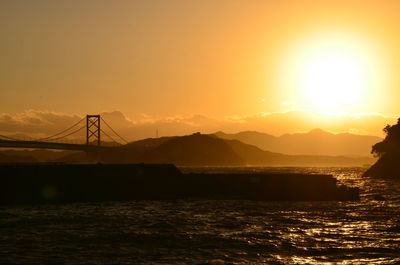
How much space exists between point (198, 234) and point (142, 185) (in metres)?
35.4

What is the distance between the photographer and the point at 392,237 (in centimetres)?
3503

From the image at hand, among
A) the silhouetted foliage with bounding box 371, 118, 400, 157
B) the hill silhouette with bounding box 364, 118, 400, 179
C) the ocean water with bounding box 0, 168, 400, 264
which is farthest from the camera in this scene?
the silhouetted foliage with bounding box 371, 118, 400, 157

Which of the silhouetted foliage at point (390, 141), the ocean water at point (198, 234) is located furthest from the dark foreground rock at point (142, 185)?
the silhouetted foliage at point (390, 141)

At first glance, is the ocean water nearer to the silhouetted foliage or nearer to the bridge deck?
the bridge deck

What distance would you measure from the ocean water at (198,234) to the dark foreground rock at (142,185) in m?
8.07

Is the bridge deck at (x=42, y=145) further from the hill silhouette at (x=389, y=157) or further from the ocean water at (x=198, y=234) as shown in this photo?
the hill silhouette at (x=389, y=157)

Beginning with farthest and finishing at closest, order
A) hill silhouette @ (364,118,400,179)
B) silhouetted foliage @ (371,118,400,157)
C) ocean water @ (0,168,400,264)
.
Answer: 1. silhouetted foliage @ (371,118,400,157)
2. hill silhouette @ (364,118,400,179)
3. ocean water @ (0,168,400,264)

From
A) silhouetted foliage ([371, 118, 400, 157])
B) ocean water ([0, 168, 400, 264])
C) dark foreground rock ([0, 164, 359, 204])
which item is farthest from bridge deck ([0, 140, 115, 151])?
silhouetted foliage ([371, 118, 400, 157])

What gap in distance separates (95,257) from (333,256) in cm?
1370

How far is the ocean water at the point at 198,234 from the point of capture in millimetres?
27266

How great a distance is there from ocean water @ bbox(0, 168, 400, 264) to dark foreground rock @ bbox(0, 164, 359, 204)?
8.07 metres

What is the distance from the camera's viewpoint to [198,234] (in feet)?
117

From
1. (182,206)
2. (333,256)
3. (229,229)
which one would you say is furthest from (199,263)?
(182,206)

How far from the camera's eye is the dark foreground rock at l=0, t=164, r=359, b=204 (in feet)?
205
